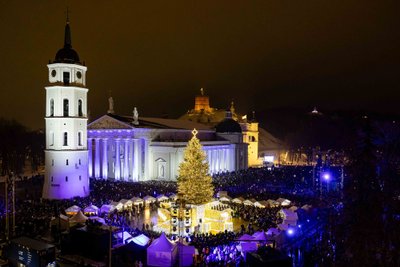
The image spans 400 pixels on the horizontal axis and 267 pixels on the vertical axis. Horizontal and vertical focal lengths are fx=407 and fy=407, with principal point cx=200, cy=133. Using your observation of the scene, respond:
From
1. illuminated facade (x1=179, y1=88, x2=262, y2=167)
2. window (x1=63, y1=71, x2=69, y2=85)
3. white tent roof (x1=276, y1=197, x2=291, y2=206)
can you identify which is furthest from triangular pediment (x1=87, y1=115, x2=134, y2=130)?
illuminated facade (x1=179, y1=88, x2=262, y2=167)

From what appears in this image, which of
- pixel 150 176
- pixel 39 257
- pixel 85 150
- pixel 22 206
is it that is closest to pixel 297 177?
pixel 150 176

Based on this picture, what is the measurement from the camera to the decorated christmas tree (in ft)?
87.9

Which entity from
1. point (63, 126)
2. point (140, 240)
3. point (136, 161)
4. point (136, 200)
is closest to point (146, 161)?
point (136, 161)

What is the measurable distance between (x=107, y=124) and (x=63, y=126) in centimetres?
1804

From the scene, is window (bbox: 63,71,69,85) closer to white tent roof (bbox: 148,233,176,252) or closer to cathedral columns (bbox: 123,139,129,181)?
cathedral columns (bbox: 123,139,129,181)

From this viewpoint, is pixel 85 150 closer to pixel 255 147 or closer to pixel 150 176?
pixel 150 176

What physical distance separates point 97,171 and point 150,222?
27.2 metres

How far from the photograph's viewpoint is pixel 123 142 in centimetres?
5175

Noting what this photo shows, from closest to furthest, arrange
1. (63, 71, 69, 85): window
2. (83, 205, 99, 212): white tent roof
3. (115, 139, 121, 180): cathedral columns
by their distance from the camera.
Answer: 1. (83, 205, 99, 212): white tent roof
2. (63, 71, 69, 85): window
3. (115, 139, 121, 180): cathedral columns

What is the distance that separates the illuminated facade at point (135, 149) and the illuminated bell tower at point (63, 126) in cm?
1521

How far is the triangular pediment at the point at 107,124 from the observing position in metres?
51.4

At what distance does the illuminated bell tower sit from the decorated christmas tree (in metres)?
12.4

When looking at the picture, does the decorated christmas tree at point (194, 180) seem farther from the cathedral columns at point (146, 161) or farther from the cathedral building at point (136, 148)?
the cathedral columns at point (146, 161)

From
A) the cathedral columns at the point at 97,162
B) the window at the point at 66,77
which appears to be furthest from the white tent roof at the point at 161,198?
the cathedral columns at the point at 97,162
